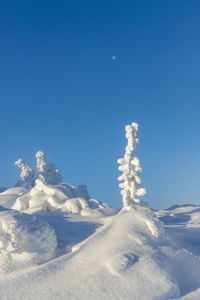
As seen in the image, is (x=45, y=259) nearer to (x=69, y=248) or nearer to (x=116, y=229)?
(x=69, y=248)

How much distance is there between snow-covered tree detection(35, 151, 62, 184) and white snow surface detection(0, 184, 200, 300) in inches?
1067

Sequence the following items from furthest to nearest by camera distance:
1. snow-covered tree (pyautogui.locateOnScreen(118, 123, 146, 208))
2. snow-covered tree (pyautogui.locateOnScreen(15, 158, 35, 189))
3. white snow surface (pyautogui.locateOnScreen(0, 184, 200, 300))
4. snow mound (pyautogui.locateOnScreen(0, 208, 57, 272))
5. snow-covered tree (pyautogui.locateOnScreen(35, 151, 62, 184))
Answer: snow-covered tree (pyautogui.locateOnScreen(15, 158, 35, 189)) < snow-covered tree (pyautogui.locateOnScreen(35, 151, 62, 184)) < snow-covered tree (pyautogui.locateOnScreen(118, 123, 146, 208)) < snow mound (pyautogui.locateOnScreen(0, 208, 57, 272)) < white snow surface (pyautogui.locateOnScreen(0, 184, 200, 300))

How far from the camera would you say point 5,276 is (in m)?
6.07

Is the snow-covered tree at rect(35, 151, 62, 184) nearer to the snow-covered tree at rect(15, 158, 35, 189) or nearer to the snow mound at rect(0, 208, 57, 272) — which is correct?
the snow-covered tree at rect(15, 158, 35, 189)

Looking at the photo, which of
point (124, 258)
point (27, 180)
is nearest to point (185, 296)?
point (124, 258)

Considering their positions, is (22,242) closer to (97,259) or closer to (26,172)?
(97,259)

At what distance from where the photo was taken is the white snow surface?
5590 millimetres

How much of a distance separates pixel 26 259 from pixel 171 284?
3420mm

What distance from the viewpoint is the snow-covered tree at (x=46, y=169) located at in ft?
117

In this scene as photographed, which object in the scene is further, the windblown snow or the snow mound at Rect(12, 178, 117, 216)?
the snow mound at Rect(12, 178, 117, 216)

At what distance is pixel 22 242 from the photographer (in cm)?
683

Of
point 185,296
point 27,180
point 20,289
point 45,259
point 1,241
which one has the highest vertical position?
point 27,180

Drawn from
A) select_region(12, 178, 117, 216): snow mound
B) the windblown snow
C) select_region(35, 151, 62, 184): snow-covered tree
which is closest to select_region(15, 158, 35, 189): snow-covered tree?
select_region(35, 151, 62, 184): snow-covered tree

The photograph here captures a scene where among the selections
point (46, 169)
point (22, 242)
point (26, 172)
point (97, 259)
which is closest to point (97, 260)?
point (97, 259)
